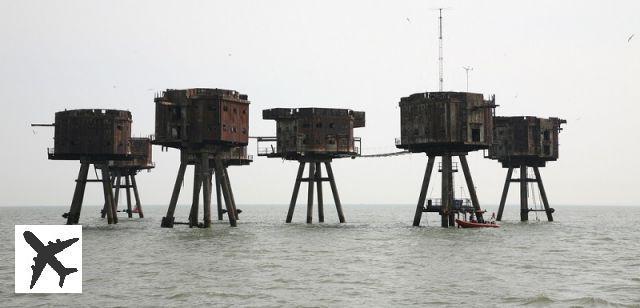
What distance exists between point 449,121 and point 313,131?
1221 centimetres

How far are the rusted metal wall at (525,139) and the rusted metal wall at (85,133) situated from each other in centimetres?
3585

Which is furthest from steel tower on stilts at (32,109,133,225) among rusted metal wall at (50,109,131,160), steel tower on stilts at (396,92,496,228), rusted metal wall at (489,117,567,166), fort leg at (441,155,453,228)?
rusted metal wall at (489,117,567,166)

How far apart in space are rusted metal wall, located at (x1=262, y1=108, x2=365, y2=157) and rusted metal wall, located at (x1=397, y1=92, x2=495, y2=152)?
7.24 meters

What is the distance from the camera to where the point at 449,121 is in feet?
200

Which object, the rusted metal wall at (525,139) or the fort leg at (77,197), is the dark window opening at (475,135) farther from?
the fort leg at (77,197)

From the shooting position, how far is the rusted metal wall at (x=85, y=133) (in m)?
65.4

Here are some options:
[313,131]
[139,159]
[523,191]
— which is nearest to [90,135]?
[313,131]

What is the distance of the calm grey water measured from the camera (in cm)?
2762

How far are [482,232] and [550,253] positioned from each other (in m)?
15.1

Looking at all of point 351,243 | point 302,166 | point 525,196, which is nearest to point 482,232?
point 351,243

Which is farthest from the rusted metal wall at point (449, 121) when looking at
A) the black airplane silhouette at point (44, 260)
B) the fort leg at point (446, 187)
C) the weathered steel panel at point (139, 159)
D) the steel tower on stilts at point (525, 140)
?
the weathered steel panel at point (139, 159)

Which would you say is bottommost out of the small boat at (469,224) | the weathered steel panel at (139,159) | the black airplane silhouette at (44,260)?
the small boat at (469,224)

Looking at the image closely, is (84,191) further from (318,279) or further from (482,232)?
(318,279)

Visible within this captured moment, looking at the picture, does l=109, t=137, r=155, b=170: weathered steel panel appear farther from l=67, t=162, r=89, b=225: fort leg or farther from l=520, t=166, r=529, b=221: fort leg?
l=520, t=166, r=529, b=221: fort leg
